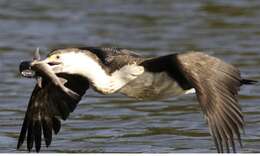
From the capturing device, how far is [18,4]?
20.2 m

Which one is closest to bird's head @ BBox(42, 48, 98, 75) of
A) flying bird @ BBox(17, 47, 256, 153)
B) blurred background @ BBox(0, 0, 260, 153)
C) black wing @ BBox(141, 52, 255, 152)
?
flying bird @ BBox(17, 47, 256, 153)

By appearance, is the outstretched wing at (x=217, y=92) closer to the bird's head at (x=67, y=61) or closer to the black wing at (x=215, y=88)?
the black wing at (x=215, y=88)

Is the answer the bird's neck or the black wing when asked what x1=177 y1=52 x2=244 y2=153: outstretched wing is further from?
the bird's neck

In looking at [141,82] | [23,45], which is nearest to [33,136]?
[141,82]

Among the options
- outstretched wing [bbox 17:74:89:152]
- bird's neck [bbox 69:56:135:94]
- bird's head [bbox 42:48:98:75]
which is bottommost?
outstretched wing [bbox 17:74:89:152]

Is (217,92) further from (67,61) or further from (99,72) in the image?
(67,61)

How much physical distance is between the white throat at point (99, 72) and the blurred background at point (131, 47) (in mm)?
1269

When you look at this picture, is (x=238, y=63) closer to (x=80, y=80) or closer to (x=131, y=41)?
(x=131, y=41)

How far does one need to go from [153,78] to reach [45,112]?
145 cm

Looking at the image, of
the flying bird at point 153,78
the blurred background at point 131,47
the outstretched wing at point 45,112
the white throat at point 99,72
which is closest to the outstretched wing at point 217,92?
the flying bird at point 153,78

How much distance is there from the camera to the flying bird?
894cm

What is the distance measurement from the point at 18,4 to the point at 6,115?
7551 mm

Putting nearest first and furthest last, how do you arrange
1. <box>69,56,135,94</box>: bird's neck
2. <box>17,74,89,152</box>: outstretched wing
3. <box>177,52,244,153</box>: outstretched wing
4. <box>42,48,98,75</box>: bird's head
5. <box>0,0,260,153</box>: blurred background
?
<box>177,52,244,153</box>: outstretched wing → <box>42,48,98,75</box>: bird's head → <box>69,56,135,94</box>: bird's neck → <box>17,74,89,152</box>: outstretched wing → <box>0,0,260,153</box>: blurred background

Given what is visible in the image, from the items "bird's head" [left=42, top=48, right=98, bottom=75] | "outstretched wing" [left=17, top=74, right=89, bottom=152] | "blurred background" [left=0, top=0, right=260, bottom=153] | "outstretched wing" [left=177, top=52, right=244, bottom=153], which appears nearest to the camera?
"outstretched wing" [left=177, top=52, right=244, bottom=153]
